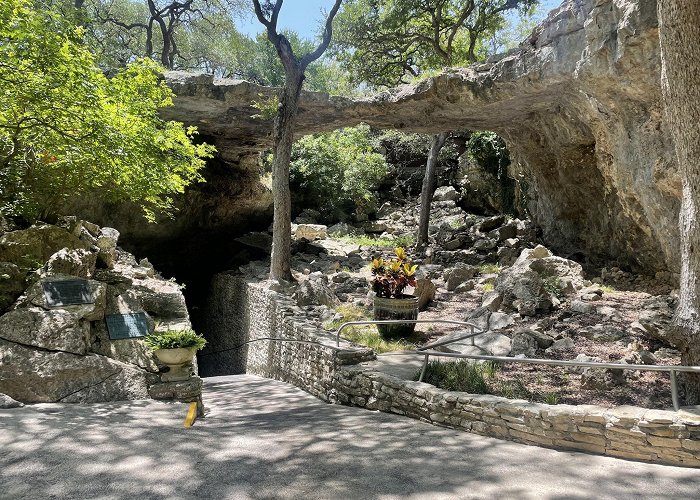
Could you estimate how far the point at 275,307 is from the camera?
10891 millimetres

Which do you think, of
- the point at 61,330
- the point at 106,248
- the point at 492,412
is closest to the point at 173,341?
the point at 61,330

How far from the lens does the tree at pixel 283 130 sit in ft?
39.9

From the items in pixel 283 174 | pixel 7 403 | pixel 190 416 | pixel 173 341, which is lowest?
pixel 190 416

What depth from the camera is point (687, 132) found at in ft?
15.3

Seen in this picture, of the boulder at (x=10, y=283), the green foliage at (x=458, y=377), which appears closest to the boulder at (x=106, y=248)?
the boulder at (x=10, y=283)

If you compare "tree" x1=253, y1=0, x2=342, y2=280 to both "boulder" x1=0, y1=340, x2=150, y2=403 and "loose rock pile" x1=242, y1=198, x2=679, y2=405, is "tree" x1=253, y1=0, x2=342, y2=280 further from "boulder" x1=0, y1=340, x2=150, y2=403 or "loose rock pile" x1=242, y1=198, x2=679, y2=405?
"boulder" x1=0, y1=340, x2=150, y2=403

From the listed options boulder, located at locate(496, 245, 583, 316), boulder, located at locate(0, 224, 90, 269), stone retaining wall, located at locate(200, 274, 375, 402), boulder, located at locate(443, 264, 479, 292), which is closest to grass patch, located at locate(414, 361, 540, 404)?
stone retaining wall, located at locate(200, 274, 375, 402)

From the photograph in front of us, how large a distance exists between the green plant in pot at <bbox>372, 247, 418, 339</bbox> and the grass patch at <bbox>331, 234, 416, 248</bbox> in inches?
370

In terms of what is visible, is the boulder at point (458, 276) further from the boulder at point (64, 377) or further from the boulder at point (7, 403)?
the boulder at point (7, 403)

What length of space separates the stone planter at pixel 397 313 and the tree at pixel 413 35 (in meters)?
8.77

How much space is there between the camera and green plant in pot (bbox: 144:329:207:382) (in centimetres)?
630

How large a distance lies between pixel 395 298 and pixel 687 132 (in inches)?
201

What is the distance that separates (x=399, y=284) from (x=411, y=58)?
40.3 feet

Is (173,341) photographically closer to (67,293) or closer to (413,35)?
(67,293)
